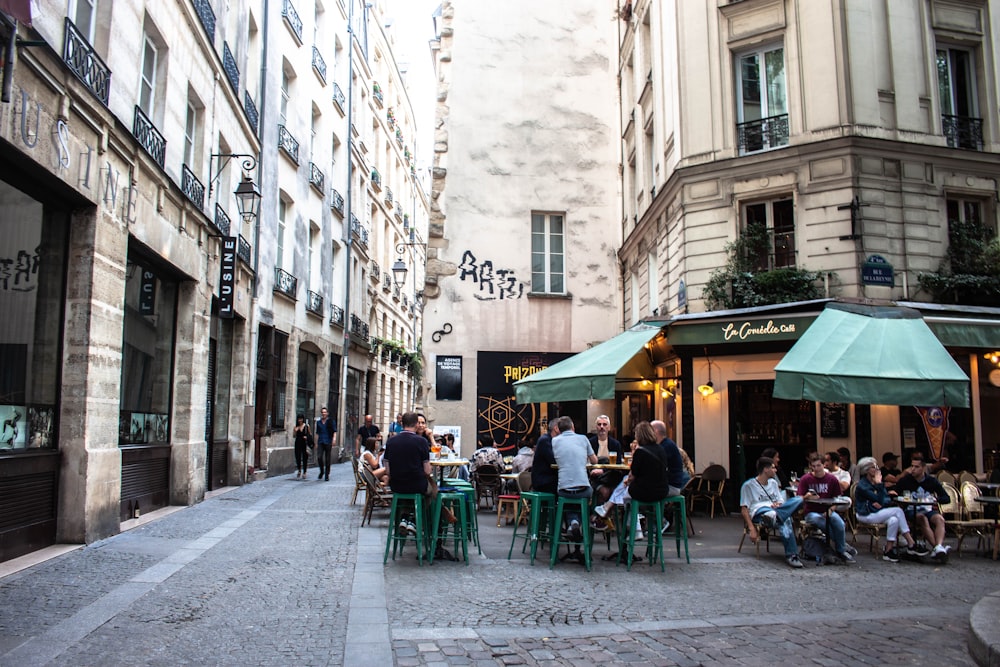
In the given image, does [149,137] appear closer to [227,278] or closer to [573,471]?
[227,278]

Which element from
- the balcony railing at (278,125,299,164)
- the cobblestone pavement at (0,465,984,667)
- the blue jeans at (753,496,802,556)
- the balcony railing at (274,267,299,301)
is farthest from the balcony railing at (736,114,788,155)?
the balcony railing at (274,267,299,301)

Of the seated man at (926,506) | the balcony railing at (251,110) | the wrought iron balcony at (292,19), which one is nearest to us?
the seated man at (926,506)

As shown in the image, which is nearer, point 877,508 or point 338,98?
point 877,508

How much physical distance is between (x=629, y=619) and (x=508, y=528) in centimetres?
522

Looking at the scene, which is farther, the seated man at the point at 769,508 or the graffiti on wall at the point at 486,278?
the graffiti on wall at the point at 486,278

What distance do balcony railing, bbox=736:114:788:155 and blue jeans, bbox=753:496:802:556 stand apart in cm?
695

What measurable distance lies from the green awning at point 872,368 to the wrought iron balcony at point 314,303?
47.5 feet

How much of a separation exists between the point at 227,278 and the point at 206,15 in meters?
4.38

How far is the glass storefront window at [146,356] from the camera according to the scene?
10.0 meters

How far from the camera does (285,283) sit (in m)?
19.4

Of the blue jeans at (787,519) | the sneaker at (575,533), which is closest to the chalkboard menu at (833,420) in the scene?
the blue jeans at (787,519)

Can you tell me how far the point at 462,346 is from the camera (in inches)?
683

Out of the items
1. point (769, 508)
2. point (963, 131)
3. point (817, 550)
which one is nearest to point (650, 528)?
point (769, 508)

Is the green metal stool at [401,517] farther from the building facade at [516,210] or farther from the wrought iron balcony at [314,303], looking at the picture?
the wrought iron balcony at [314,303]
